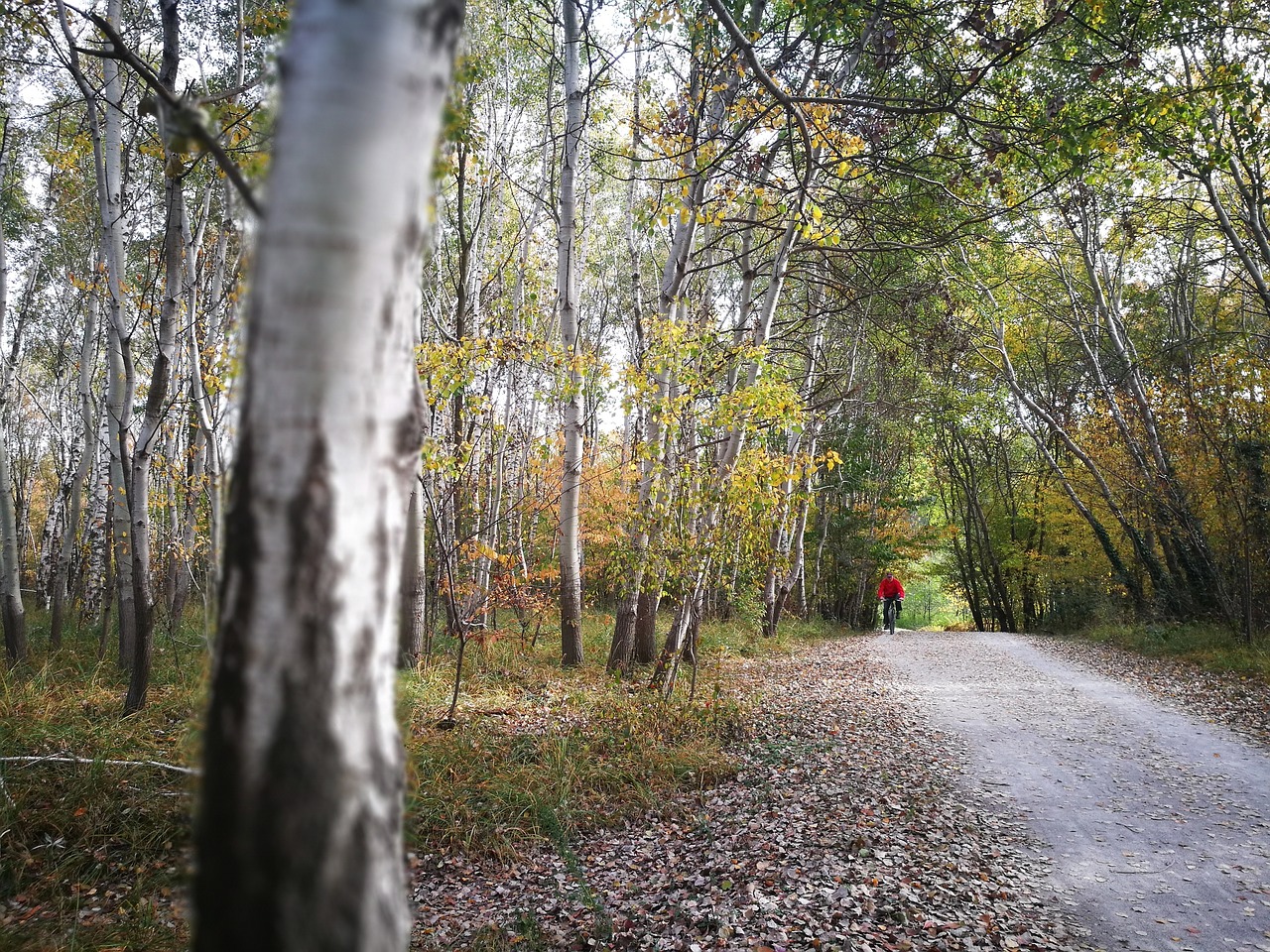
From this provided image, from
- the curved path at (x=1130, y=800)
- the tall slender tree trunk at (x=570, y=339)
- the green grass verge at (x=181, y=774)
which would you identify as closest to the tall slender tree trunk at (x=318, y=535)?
the green grass verge at (x=181, y=774)

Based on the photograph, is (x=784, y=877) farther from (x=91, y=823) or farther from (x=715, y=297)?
(x=715, y=297)

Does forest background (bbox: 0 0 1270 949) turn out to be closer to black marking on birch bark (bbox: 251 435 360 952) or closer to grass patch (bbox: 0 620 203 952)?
black marking on birch bark (bbox: 251 435 360 952)

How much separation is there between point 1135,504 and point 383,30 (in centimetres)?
1656

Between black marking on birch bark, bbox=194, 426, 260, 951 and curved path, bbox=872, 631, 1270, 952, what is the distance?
13.1 feet

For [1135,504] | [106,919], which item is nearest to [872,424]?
[1135,504]

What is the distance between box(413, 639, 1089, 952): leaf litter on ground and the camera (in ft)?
10.7

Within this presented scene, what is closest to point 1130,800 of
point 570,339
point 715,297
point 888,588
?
point 570,339

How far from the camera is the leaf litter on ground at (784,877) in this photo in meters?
3.28

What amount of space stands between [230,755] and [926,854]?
14.4 ft

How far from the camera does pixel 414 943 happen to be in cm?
332

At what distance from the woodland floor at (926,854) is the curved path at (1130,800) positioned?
2cm

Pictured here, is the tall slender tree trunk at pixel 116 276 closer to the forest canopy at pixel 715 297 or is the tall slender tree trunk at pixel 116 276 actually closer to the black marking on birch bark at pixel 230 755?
the forest canopy at pixel 715 297

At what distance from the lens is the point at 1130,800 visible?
478cm

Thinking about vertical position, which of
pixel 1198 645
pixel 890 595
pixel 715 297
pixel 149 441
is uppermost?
pixel 715 297
